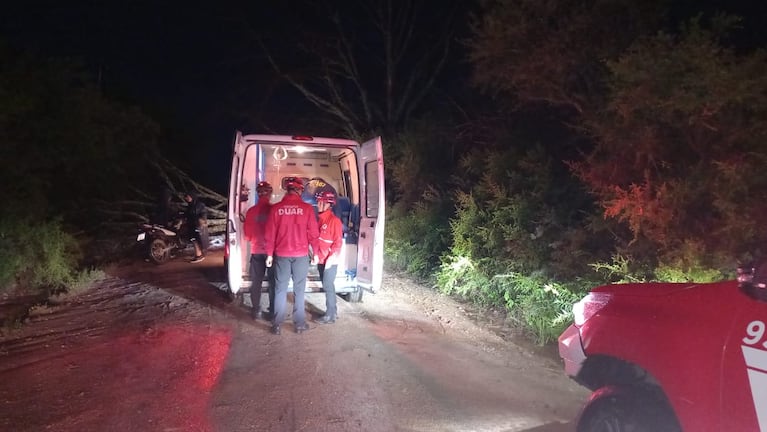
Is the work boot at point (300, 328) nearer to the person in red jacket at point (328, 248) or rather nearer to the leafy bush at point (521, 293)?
the person in red jacket at point (328, 248)

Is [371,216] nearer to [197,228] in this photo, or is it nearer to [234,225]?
[234,225]

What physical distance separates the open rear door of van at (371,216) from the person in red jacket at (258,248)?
4.11 ft

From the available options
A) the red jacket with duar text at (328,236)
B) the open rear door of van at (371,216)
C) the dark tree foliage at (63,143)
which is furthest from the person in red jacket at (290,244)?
the dark tree foliage at (63,143)

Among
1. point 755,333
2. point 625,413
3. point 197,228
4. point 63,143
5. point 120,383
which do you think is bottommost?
point 120,383

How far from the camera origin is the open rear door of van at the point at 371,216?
7594 mm

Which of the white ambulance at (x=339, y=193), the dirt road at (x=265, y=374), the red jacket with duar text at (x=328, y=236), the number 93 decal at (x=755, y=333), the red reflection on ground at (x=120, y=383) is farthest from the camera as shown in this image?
the white ambulance at (x=339, y=193)

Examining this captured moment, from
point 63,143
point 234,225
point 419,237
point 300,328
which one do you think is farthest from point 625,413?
point 63,143

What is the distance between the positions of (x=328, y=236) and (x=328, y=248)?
0.51ft

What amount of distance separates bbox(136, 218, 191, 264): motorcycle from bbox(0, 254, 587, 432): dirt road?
362 centimetres

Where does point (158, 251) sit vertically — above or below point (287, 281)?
below

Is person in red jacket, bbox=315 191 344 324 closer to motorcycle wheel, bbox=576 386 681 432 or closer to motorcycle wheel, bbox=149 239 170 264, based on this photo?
motorcycle wheel, bbox=576 386 681 432

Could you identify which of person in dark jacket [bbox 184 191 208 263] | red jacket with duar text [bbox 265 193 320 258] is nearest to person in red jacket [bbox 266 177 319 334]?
red jacket with duar text [bbox 265 193 320 258]

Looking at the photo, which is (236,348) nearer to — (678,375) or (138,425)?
(138,425)

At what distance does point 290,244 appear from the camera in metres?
6.86
